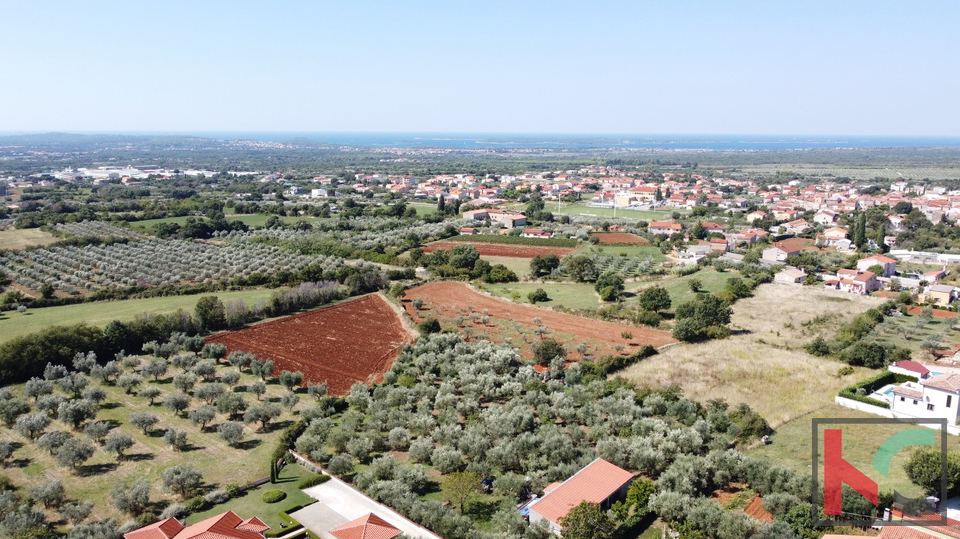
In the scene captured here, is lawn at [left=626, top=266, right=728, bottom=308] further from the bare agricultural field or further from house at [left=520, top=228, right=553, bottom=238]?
house at [left=520, top=228, right=553, bottom=238]

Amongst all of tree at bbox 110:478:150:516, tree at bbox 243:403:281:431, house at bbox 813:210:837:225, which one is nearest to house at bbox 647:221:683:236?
house at bbox 813:210:837:225

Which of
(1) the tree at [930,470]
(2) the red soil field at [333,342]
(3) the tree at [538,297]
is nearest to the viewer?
(1) the tree at [930,470]

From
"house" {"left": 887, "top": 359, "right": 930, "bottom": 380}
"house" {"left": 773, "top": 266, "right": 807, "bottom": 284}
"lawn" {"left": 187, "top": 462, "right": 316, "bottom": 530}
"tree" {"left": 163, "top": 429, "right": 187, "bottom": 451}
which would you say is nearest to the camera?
"lawn" {"left": 187, "top": 462, "right": 316, "bottom": 530}

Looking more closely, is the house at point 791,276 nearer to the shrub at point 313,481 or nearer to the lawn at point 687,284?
the lawn at point 687,284

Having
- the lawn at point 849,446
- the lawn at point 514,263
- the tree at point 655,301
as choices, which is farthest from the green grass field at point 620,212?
the lawn at point 849,446

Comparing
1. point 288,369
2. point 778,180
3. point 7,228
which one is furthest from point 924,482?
point 778,180

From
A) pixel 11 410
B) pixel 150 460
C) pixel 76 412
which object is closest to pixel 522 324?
pixel 150 460
